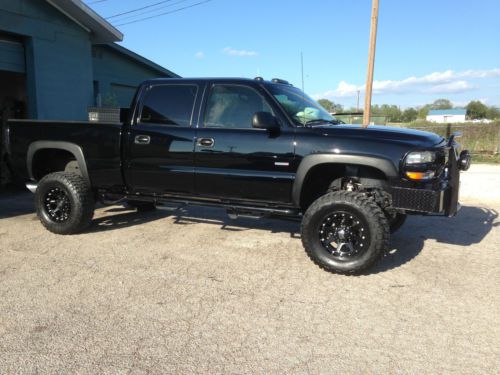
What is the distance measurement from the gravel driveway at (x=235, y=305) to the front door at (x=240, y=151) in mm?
798

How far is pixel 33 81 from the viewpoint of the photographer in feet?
36.3

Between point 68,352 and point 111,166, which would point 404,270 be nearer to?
point 68,352

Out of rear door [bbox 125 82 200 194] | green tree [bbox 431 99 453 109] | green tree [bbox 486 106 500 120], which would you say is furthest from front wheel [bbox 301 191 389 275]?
green tree [bbox 431 99 453 109]

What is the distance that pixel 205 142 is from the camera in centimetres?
496

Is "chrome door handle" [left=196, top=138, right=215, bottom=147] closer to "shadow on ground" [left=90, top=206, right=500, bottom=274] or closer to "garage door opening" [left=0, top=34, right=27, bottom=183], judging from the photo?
"shadow on ground" [left=90, top=206, right=500, bottom=274]

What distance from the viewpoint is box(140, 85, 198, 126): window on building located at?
520cm

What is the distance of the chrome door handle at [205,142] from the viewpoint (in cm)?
493

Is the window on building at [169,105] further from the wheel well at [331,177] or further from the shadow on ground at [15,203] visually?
the shadow on ground at [15,203]

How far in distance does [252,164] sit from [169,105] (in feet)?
4.55

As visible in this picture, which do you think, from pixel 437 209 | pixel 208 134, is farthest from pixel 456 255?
pixel 208 134

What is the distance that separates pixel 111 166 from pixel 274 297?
9.43 feet

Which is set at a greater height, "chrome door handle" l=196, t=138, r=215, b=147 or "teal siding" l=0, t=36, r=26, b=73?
"teal siding" l=0, t=36, r=26, b=73

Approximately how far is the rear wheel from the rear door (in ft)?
2.27

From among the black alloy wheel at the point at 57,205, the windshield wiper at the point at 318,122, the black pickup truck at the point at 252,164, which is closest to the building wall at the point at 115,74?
the black alloy wheel at the point at 57,205
